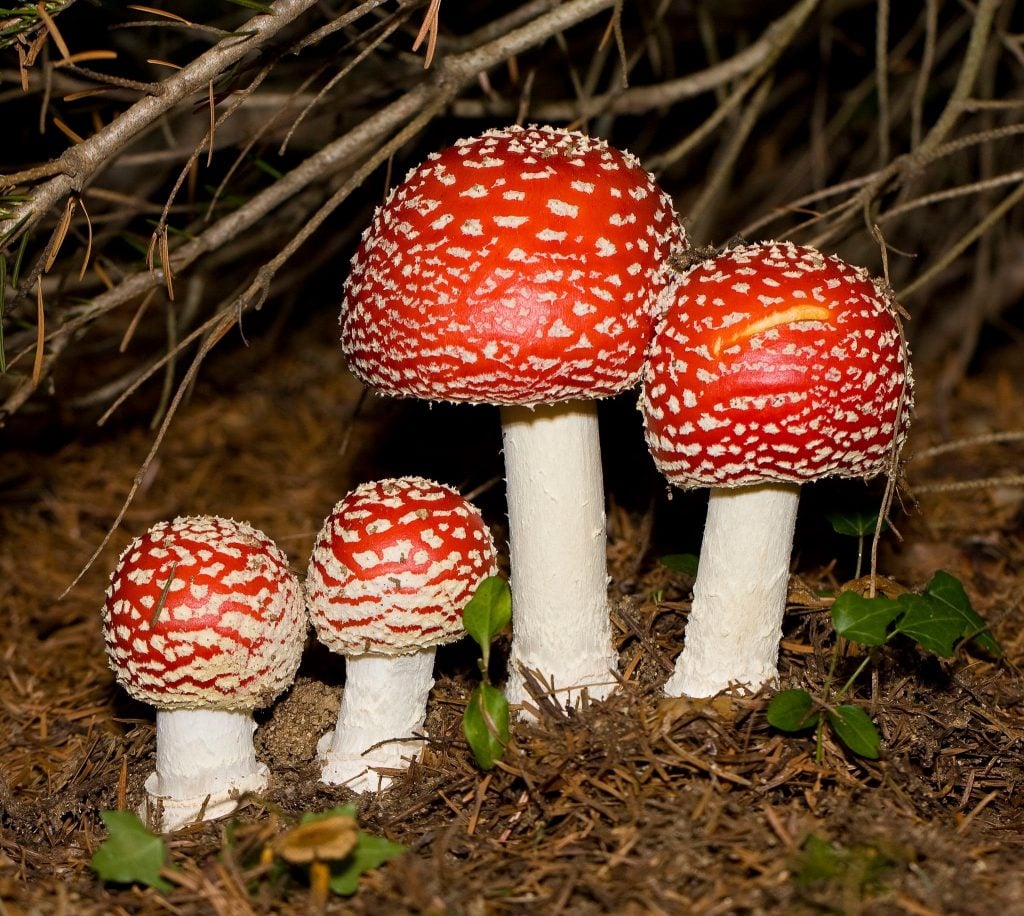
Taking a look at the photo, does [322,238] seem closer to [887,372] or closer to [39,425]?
[39,425]

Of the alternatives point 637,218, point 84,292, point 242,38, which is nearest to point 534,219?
point 637,218

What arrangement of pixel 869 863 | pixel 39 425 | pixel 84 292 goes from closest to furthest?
1. pixel 869 863
2. pixel 84 292
3. pixel 39 425

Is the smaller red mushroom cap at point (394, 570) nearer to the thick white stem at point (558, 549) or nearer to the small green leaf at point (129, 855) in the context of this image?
the thick white stem at point (558, 549)

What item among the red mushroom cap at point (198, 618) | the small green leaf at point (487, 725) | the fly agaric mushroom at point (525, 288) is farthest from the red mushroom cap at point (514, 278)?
the small green leaf at point (487, 725)

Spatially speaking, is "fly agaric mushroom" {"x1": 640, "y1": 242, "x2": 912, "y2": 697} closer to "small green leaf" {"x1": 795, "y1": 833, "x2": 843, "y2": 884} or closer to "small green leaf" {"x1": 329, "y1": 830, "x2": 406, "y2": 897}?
"small green leaf" {"x1": 795, "y1": 833, "x2": 843, "y2": 884}

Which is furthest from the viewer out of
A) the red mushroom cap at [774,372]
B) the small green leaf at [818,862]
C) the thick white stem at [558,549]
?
the thick white stem at [558,549]

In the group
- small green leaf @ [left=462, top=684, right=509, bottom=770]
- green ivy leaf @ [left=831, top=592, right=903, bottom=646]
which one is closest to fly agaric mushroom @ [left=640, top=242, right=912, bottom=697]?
green ivy leaf @ [left=831, top=592, right=903, bottom=646]
